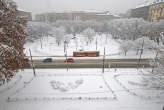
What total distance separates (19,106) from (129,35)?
47.1 meters

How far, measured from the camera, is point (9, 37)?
41.9 ft

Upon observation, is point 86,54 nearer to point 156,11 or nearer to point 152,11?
point 156,11

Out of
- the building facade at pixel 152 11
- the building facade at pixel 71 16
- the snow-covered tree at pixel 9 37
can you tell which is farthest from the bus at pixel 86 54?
the building facade at pixel 71 16

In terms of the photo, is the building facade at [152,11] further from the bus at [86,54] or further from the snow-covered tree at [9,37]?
the snow-covered tree at [9,37]

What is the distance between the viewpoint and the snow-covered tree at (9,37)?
11.9 m

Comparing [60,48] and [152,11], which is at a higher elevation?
[152,11]

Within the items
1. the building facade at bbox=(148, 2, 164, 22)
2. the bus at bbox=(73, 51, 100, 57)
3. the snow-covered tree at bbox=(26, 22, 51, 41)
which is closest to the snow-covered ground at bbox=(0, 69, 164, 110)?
the bus at bbox=(73, 51, 100, 57)

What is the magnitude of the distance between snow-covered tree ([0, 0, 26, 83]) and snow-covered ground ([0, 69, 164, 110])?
4894mm

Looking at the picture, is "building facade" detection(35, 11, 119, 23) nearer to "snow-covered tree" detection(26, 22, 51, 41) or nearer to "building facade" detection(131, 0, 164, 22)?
"building facade" detection(131, 0, 164, 22)

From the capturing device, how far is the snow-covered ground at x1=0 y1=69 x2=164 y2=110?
48.7 ft

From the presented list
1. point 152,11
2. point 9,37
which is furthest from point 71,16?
point 9,37

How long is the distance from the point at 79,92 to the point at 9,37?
1160cm

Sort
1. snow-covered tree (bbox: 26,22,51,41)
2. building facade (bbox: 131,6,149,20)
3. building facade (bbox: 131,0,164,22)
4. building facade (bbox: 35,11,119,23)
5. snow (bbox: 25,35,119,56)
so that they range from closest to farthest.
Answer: snow (bbox: 25,35,119,56)
snow-covered tree (bbox: 26,22,51,41)
building facade (bbox: 131,0,164,22)
building facade (bbox: 131,6,149,20)
building facade (bbox: 35,11,119,23)

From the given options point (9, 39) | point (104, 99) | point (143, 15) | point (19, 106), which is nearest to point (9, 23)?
point (9, 39)
